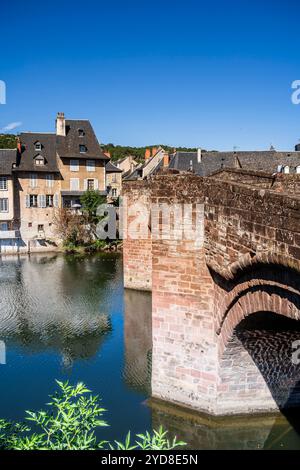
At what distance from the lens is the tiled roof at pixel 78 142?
36881 millimetres

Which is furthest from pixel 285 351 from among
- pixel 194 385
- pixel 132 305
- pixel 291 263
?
pixel 132 305

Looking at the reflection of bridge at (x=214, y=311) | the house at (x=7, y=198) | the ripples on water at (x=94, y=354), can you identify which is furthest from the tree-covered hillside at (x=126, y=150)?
the reflection of bridge at (x=214, y=311)

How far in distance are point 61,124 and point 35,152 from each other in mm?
3269

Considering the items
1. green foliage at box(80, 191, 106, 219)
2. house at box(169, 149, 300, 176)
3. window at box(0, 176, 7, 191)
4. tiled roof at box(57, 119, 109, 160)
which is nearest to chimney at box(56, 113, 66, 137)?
tiled roof at box(57, 119, 109, 160)

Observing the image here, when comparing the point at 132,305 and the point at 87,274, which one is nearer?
the point at 132,305

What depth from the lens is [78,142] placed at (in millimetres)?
37750

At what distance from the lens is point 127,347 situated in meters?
15.8

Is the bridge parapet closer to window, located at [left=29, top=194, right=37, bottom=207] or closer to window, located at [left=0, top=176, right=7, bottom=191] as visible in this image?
window, located at [left=0, top=176, right=7, bottom=191]

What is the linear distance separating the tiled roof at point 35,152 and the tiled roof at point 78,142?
0.71 metres

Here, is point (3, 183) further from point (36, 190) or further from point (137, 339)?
point (137, 339)

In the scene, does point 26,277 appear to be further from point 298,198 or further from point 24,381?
point 298,198

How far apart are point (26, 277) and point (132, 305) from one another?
781 cm

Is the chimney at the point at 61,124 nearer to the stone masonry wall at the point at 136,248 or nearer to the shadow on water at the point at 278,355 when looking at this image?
the stone masonry wall at the point at 136,248

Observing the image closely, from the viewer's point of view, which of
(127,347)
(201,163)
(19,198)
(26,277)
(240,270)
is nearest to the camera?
(240,270)
